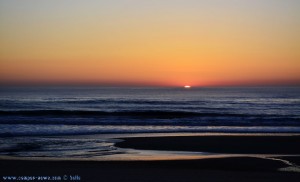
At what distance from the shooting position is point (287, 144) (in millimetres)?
17594

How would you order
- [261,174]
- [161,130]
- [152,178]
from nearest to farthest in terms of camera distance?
[152,178]
[261,174]
[161,130]

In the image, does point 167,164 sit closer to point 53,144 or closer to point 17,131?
point 53,144

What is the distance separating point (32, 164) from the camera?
1175cm

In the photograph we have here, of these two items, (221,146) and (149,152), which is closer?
(149,152)

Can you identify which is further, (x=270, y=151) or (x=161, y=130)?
(x=161, y=130)

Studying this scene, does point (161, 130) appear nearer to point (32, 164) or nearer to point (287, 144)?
point (287, 144)

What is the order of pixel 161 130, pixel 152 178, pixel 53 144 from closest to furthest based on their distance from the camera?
pixel 152 178 → pixel 53 144 → pixel 161 130

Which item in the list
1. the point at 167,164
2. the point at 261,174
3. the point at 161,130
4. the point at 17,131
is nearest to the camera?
the point at 261,174

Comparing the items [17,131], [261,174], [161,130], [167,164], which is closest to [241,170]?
[261,174]

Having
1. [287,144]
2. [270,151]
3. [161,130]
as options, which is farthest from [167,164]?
[161,130]

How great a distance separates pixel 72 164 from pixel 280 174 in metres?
6.01

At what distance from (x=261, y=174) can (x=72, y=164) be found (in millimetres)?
5519

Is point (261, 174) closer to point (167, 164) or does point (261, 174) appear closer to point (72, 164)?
point (167, 164)

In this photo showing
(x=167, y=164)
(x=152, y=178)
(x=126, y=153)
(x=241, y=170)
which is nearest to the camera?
(x=152, y=178)
